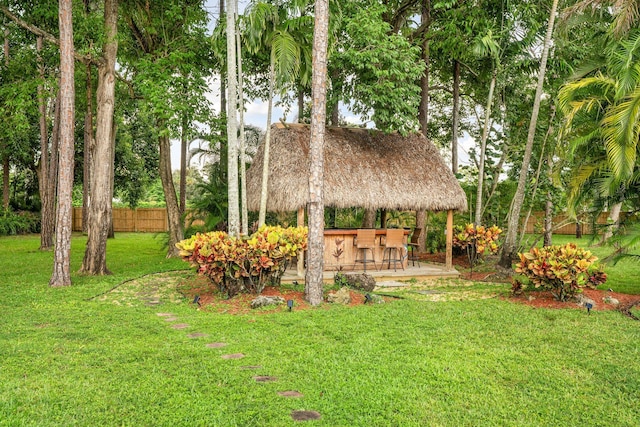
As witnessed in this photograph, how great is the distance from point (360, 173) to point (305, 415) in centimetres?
862

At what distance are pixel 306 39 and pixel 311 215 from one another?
4816mm

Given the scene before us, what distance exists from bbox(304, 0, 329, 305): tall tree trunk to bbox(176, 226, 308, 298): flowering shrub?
0.59 m

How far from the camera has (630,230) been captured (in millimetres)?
8211

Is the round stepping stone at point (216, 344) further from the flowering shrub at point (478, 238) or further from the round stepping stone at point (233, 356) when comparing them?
the flowering shrub at point (478, 238)

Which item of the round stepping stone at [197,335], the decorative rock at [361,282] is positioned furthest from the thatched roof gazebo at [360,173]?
the round stepping stone at [197,335]

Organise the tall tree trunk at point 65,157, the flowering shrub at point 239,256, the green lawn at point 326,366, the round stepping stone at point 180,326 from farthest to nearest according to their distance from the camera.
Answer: the tall tree trunk at point 65,157, the flowering shrub at point 239,256, the round stepping stone at point 180,326, the green lawn at point 326,366

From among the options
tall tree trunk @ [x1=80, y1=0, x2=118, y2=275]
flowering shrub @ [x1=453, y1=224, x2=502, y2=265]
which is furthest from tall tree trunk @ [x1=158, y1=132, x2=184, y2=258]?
flowering shrub @ [x1=453, y1=224, x2=502, y2=265]

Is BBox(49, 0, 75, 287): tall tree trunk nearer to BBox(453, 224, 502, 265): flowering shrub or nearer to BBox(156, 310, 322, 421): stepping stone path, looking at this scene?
BBox(156, 310, 322, 421): stepping stone path

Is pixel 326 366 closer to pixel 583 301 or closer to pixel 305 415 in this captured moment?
A: pixel 305 415

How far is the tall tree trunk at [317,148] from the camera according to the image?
7.93 meters

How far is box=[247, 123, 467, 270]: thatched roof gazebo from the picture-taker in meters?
11.2

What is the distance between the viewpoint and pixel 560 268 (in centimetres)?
827

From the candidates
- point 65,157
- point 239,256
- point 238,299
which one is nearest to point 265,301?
point 238,299

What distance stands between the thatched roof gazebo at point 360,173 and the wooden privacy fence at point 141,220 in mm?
17040
